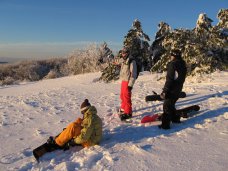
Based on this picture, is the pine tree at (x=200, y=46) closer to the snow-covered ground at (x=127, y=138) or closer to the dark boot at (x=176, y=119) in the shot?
the snow-covered ground at (x=127, y=138)

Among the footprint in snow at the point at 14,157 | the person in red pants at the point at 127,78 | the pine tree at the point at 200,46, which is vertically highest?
the pine tree at the point at 200,46

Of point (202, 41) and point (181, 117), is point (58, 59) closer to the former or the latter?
point (202, 41)

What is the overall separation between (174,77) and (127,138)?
5.65 ft

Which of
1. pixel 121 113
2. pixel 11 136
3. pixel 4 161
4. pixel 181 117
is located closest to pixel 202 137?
pixel 181 117

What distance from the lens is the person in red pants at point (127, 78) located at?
319 inches

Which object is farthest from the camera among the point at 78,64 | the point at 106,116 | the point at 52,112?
the point at 78,64

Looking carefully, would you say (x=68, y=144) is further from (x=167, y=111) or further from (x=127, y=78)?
(x=127, y=78)

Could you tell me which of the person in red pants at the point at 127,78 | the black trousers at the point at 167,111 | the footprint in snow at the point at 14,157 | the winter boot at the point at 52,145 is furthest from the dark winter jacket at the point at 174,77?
the footprint in snow at the point at 14,157

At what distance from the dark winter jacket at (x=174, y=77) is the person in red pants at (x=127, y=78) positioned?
4.32ft

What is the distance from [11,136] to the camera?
773 cm

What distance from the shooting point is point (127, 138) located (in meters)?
6.79

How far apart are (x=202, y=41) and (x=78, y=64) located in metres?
34.5

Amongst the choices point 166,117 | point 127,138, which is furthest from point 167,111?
point 127,138

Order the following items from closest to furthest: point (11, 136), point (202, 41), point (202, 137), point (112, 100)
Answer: point (202, 137) → point (11, 136) → point (112, 100) → point (202, 41)
